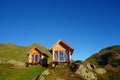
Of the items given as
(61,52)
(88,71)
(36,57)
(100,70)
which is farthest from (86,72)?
(36,57)

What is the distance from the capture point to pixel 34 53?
6150 centimetres

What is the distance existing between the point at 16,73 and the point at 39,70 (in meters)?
5.55

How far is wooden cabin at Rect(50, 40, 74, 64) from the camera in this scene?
179ft

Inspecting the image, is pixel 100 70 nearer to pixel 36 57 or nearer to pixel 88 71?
pixel 88 71

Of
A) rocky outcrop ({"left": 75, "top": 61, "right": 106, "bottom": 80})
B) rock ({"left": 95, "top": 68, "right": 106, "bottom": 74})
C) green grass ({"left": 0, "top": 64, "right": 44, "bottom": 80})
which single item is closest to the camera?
rocky outcrop ({"left": 75, "top": 61, "right": 106, "bottom": 80})

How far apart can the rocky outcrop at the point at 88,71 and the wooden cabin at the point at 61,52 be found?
1054cm

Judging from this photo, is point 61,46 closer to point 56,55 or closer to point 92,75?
point 56,55

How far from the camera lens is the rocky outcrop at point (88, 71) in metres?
40.7

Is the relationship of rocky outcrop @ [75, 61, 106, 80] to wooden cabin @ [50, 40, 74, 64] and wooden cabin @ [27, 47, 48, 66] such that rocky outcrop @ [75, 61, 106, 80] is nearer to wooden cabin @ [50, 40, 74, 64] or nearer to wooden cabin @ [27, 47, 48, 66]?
wooden cabin @ [50, 40, 74, 64]

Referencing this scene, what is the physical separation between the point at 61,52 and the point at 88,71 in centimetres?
1521

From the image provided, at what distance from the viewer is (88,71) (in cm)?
4178

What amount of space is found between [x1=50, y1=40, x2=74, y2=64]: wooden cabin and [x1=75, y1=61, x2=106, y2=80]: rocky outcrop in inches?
415

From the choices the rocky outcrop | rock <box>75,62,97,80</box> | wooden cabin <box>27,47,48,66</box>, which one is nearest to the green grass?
rock <box>75,62,97,80</box>

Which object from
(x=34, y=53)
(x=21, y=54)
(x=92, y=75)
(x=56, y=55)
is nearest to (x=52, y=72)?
(x=92, y=75)
